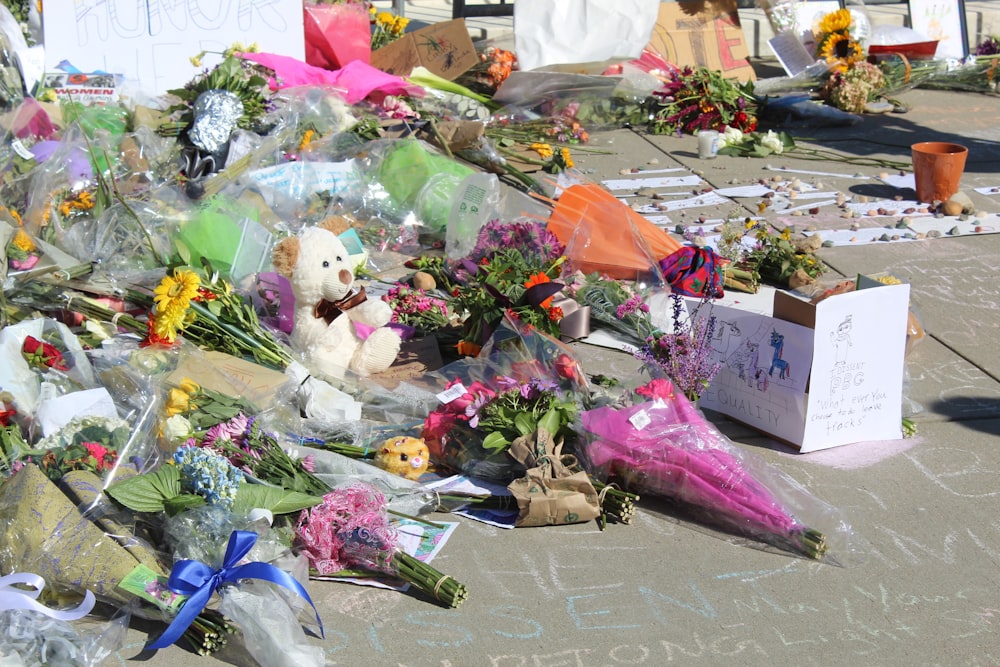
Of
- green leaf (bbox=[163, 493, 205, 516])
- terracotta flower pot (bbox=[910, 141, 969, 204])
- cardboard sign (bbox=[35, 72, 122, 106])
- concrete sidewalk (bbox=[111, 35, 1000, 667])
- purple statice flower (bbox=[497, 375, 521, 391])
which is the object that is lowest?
concrete sidewalk (bbox=[111, 35, 1000, 667])

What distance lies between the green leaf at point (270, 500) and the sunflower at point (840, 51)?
5.93 meters

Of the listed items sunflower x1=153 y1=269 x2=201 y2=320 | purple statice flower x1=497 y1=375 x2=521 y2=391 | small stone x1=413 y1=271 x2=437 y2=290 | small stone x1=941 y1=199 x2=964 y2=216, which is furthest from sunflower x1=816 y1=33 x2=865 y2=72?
sunflower x1=153 y1=269 x2=201 y2=320

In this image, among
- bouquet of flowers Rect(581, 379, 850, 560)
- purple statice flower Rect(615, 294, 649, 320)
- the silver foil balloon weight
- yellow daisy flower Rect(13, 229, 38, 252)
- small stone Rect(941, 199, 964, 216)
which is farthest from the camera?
small stone Rect(941, 199, 964, 216)

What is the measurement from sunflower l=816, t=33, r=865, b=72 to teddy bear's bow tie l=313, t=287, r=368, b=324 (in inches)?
197

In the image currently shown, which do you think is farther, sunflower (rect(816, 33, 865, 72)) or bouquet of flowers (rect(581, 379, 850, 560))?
sunflower (rect(816, 33, 865, 72))

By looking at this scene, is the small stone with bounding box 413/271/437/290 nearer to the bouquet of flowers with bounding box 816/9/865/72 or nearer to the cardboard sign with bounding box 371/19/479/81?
the cardboard sign with bounding box 371/19/479/81

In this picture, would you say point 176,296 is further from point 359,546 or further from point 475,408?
point 359,546

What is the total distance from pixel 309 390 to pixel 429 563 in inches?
34.5

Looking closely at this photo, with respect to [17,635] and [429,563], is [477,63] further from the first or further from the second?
[17,635]

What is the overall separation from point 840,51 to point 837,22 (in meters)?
0.21

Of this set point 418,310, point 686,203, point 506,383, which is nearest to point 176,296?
point 418,310

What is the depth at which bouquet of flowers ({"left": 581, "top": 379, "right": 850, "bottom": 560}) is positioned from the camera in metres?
2.93

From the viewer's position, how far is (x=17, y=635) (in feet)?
8.05

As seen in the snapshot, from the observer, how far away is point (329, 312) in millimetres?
3770
